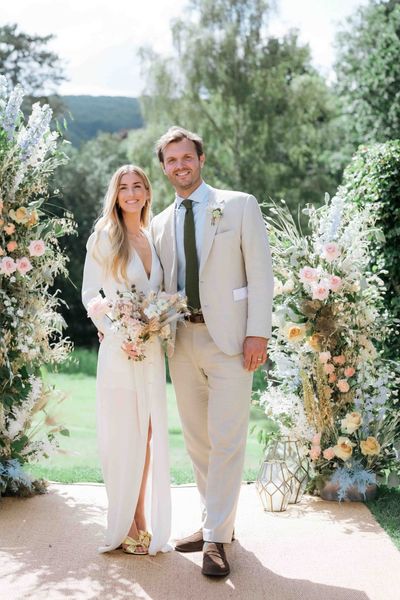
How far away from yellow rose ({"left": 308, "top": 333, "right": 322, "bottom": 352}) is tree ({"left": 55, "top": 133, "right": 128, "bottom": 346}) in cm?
1283

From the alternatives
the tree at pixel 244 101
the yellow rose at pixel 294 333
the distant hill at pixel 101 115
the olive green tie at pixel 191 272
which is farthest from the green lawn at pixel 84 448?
the distant hill at pixel 101 115

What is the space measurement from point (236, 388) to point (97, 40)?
149 feet

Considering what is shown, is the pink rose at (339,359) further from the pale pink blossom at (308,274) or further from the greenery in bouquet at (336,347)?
the pale pink blossom at (308,274)

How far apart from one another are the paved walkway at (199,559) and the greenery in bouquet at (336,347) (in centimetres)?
35

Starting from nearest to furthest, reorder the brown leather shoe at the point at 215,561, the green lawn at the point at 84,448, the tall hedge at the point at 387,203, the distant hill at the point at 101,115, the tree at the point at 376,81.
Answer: the brown leather shoe at the point at 215,561 → the tall hedge at the point at 387,203 → the green lawn at the point at 84,448 → the tree at the point at 376,81 → the distant hill at the point at 101,115

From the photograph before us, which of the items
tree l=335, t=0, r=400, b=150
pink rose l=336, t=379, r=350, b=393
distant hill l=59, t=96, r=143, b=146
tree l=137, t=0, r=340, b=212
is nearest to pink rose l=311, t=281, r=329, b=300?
pink rose l=336, t=379, r=350, b=393

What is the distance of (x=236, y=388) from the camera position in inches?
146

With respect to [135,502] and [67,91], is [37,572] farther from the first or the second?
[67,91]

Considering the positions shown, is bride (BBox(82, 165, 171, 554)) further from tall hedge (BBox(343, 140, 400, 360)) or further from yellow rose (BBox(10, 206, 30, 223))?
tall hedge (BBox(343, 140, 400, 360))

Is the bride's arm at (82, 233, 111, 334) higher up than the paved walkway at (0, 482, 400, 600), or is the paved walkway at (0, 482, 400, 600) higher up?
the bride's arm at (82, 233, 111, 334)

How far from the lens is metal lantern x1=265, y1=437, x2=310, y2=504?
4820 mm

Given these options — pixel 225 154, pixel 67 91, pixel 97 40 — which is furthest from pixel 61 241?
pixel 67 91

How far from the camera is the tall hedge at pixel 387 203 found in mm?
5293

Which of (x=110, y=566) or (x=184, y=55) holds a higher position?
(x=184, y=55)
